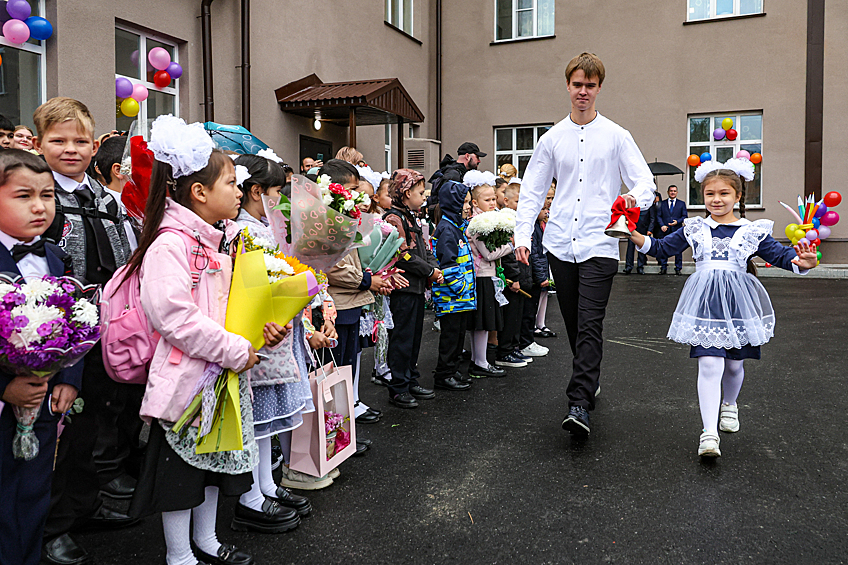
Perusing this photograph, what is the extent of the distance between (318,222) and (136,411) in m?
1.33

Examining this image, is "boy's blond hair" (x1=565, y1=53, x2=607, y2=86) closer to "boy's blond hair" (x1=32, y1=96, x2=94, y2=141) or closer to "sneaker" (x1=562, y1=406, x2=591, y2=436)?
"sneaker" (x1=562, y1=406, x2=591, y2=436)

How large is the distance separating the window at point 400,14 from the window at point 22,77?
9.95 metres

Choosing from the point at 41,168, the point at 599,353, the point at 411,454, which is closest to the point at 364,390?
the point at 411,454

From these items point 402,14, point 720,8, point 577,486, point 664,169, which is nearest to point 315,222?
point 577,486

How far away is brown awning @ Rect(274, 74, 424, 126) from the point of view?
40.5 ft

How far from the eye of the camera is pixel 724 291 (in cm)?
419

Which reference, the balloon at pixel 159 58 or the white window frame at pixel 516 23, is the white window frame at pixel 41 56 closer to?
the balloon at pixel 159 58

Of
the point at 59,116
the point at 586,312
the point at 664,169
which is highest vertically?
the point at 664,169

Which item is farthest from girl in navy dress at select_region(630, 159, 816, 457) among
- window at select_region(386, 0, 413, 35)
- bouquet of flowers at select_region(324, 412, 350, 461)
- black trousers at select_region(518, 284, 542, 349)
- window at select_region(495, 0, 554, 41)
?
window at select_region(495, 0, 554, 41)

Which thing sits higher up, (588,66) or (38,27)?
(38,27)

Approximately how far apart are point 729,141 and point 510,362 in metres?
13.7

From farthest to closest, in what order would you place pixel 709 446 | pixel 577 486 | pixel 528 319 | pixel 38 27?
pixel 38 27, pixel 528 319, pixel 709 446, pixel 577 486

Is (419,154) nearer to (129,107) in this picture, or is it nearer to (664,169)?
(664,169)

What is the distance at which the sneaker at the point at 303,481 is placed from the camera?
361 centimetres
